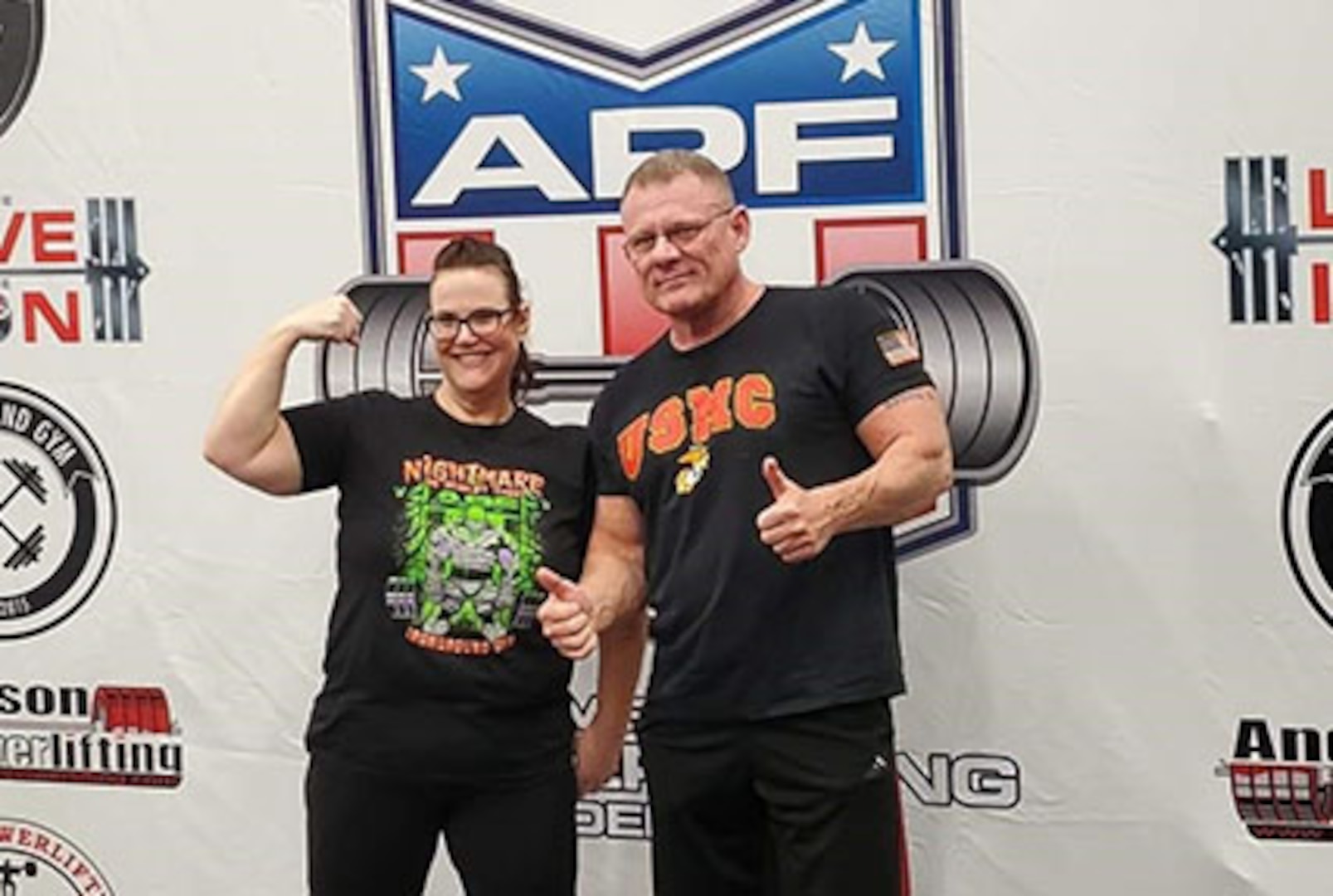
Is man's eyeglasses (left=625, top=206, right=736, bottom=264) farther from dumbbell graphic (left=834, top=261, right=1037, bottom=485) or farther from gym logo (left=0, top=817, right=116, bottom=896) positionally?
gym logo (left=0, top=817, right=116, bottom=896)

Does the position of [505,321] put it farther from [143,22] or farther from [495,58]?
[143,22]

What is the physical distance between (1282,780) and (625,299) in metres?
0.99

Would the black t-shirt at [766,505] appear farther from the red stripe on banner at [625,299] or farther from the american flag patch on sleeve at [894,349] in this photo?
the red stripe on banner at [625,299]

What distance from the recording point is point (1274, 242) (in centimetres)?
227

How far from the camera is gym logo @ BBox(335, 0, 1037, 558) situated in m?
2.36

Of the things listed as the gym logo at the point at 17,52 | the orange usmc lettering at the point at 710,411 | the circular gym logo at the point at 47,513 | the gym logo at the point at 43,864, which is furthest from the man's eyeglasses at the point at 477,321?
the gym logo at the point at 43,864

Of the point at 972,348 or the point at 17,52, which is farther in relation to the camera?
the point at 17,52

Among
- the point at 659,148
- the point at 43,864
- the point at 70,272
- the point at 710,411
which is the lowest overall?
the point at 43,864

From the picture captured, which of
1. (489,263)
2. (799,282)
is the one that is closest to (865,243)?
(799,282)

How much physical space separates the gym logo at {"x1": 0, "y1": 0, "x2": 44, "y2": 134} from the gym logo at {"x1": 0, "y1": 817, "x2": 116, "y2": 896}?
3.33 feet

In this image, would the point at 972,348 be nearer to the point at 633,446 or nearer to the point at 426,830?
the point at 633,446

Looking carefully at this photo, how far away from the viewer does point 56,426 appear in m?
2.70

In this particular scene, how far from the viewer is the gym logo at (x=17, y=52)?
2.65 meters

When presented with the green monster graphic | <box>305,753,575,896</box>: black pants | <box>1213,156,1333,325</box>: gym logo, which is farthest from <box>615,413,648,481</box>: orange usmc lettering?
<box>1213,156,1333,325</box>: gym logo
